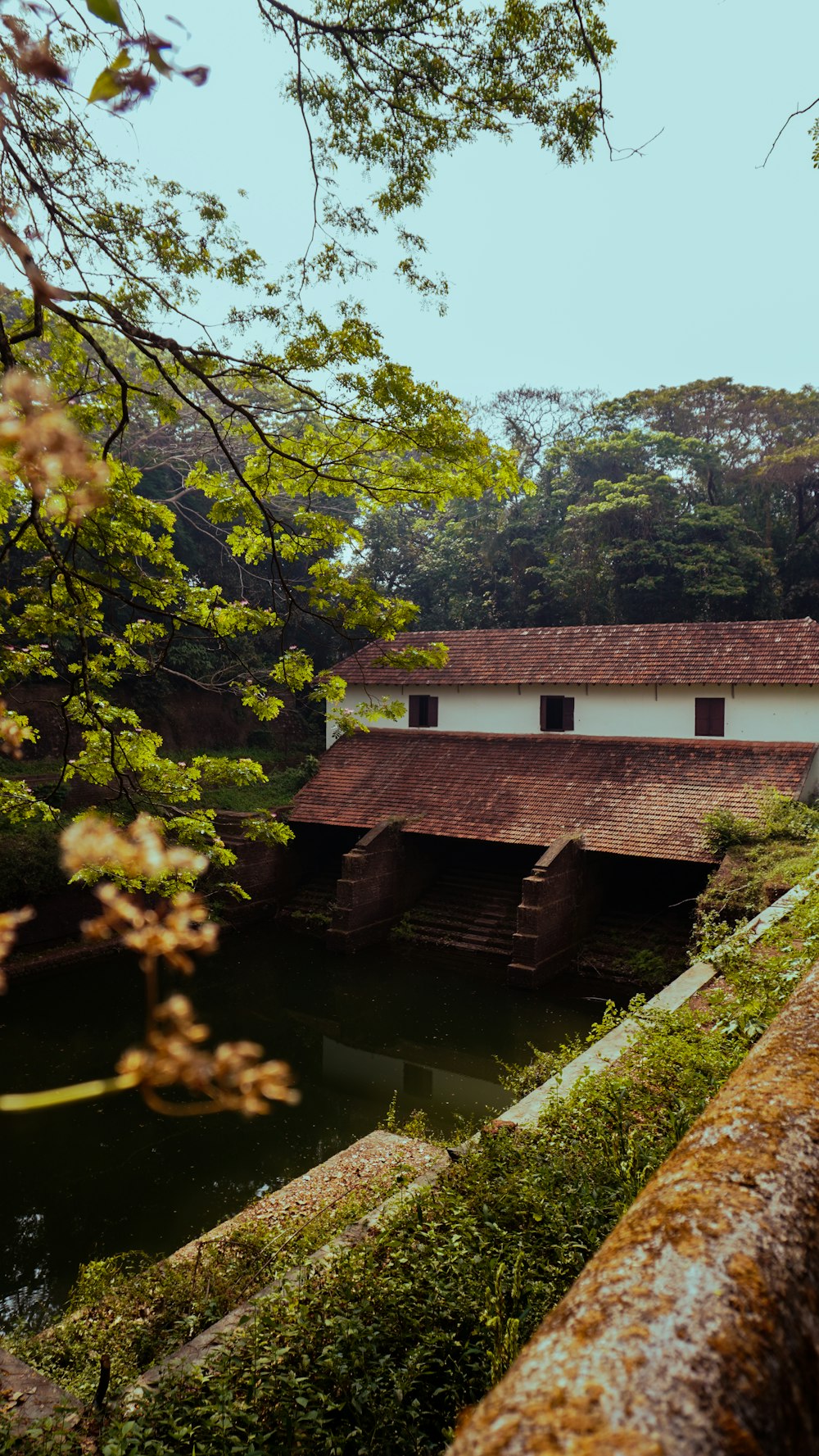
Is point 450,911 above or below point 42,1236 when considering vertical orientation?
above

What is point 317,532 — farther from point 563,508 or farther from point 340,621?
point 563,508

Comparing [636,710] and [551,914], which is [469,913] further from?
[636,710]

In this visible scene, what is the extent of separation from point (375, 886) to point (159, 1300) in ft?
34.6

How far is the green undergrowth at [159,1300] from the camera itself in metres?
4.14

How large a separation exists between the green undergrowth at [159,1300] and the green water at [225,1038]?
1712 millimetres

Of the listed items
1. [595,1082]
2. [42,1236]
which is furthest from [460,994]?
[595,1082]

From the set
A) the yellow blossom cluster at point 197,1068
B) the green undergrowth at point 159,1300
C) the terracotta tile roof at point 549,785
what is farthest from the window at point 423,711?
the yellow blossom cluster at point 197,1068

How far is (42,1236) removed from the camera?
7.32m

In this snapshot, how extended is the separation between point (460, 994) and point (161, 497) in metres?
16.9

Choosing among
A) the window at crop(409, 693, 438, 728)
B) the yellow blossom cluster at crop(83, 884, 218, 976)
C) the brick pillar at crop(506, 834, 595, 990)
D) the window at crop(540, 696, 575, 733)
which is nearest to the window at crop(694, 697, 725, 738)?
the window at crop(540, 696, 575, 733)

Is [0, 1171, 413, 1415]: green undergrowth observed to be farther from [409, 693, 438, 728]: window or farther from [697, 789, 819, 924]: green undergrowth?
[409, 693, 438, 728]: window

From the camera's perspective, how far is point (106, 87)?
A: 3.55ft

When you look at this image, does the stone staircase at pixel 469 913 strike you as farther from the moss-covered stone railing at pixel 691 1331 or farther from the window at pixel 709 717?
the moss-covered stone railing at pixel 691 1331

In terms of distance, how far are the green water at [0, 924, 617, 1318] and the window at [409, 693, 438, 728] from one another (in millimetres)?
5560
